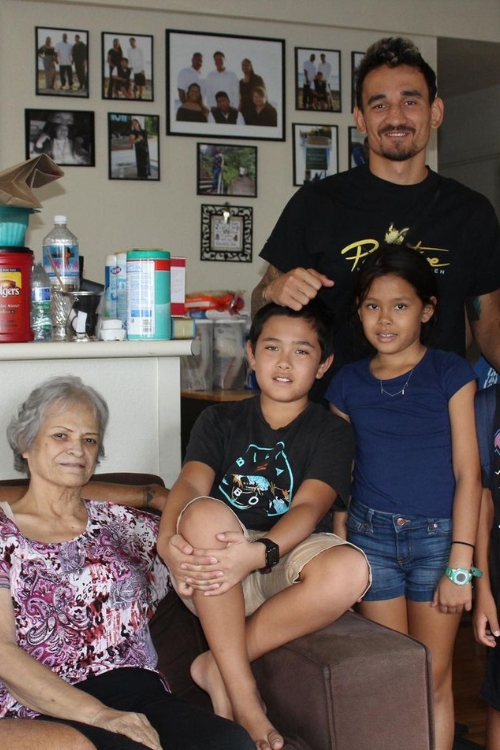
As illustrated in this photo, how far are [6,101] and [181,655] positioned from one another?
11.3 feet

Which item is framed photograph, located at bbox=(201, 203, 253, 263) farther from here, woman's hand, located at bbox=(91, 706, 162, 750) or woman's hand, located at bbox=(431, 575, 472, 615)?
woman's hand, located at bbox=(91, 706, 162, 750)

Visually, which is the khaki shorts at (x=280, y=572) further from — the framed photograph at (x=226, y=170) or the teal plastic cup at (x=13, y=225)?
the framed photograph at (x=226, y=170)

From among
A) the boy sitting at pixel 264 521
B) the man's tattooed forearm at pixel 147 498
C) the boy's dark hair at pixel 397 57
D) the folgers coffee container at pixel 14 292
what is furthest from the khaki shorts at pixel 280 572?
the boy's dark hair at pixel 397 57

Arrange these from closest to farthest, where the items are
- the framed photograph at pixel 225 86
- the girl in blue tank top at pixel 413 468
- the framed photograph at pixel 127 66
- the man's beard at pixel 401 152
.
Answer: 1. the girl in blue tank top at pixel 413 468
2. the man's beard at pixel 401 152
3. the framed photograph at pixel 127 66
4. the framed photograph at pixel 225 86

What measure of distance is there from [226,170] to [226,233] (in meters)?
0.34

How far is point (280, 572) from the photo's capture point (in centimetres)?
198

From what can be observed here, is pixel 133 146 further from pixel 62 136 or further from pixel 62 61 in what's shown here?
pixel 62 61

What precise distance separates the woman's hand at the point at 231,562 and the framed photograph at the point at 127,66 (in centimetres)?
350

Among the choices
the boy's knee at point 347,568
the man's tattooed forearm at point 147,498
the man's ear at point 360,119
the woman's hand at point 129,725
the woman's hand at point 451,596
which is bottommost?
the woman's hand at point 129,725

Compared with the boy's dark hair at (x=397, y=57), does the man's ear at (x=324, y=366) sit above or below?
below

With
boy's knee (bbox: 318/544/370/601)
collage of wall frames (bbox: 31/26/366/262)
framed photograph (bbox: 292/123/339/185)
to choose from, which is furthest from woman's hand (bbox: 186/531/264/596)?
framed photograph (bbox: 292/123/339/185)

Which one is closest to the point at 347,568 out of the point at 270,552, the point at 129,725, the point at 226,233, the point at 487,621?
the point at 270,552

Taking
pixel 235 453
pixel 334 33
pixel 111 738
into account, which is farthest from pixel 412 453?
pixel 334 33

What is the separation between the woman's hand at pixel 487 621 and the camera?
1.98 m
